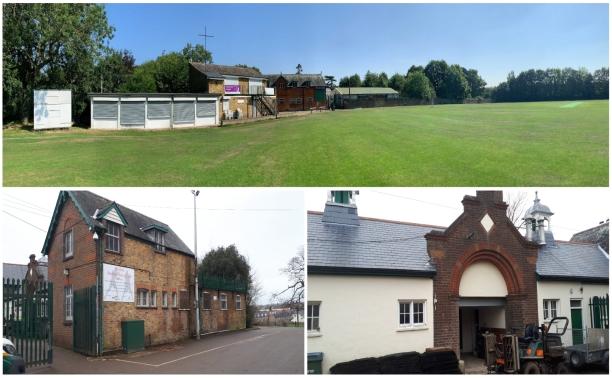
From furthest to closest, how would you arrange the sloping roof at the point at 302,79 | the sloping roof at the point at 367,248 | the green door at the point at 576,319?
the sloping roof at the point at 302,79 < the green door at the point at 576,319 < the sloping roof at the point at 367,248

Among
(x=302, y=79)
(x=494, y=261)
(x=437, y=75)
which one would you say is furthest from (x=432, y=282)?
(x=302, y=79)

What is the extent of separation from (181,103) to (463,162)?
791 inches

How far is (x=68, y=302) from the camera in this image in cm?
1422

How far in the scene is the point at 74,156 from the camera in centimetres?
1728

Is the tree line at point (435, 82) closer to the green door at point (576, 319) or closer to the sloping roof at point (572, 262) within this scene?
the sloping roof at point (572, 262)

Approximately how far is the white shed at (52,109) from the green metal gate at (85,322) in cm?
1474

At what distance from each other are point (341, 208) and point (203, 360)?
5.12 meters

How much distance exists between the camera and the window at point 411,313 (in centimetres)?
1257

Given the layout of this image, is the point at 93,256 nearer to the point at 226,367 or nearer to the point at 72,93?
the point at 226,367

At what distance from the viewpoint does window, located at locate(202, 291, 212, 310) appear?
61.7 ft

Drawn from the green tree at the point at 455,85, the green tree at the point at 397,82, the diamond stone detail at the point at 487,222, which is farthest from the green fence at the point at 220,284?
the green tree at the point at 397,82

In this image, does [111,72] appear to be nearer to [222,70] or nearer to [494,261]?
[222,70]

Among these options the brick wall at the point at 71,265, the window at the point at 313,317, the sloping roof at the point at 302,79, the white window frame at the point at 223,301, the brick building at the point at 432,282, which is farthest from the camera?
the sloping roof at the point at 302,79

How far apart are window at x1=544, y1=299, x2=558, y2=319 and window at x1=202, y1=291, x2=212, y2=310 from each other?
11.5 m
